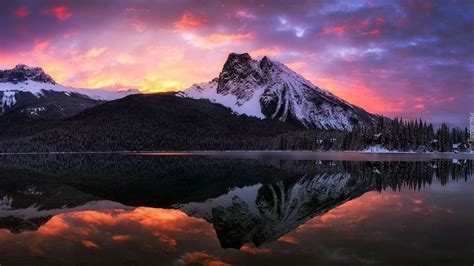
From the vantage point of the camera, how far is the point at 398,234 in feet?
88.1

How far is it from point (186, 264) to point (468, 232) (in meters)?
18.5

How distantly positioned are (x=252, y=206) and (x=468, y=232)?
18666 mm

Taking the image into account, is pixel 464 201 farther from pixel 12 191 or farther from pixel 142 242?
pixel 12 191

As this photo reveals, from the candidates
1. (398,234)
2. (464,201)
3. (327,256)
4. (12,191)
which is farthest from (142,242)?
(12,191)

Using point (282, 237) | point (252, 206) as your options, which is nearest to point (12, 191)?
point (252, 206)

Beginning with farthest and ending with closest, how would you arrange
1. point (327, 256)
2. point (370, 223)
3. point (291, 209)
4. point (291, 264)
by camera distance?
point (291, 209) < point (370, 223) < point (327, 256) < point (291, 264)

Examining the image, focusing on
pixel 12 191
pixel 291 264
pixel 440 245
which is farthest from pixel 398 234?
pixel 12 191

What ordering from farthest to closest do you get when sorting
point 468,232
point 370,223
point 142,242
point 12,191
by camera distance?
point 12,191, point 370,223, point 468,232, point 142,242

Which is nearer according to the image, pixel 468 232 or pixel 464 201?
pixel 468 232

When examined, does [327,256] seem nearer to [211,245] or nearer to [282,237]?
[282,237]

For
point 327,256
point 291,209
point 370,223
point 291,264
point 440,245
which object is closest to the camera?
point 291,264

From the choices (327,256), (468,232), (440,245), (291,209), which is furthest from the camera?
(291,209)

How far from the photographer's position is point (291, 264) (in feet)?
67.0

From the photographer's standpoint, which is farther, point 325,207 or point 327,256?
point 325,207
